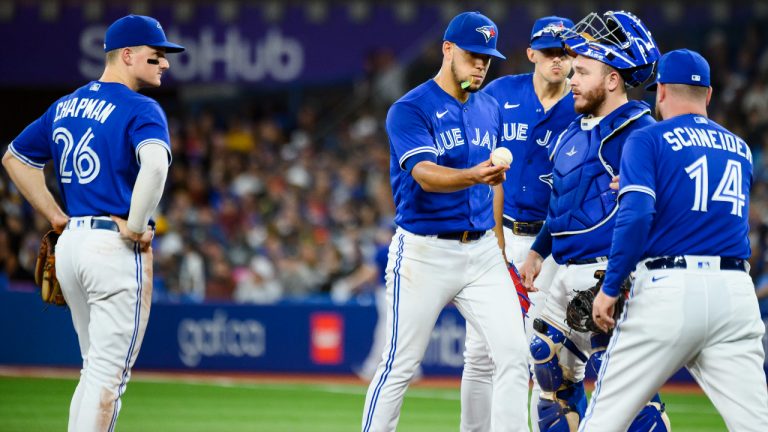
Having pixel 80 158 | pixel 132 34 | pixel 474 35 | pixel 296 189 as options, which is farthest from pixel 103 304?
pixel 296 189

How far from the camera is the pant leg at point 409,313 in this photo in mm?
6473

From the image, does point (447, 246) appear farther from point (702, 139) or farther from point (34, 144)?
point (34, 144)

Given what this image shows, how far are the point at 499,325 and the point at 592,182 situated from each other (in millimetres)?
963

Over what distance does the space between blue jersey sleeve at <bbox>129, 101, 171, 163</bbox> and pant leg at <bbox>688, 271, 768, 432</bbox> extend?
3009 mm

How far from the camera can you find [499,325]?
644cm

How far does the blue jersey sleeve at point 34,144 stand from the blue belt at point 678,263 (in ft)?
11.6

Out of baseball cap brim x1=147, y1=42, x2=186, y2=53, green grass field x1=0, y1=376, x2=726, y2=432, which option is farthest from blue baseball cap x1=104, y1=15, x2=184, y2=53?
green grass field x1=0, y1=376, x2=726, y2=432

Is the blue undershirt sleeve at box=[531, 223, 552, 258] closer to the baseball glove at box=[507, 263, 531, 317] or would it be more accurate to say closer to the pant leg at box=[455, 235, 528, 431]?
the pant leg at box=[455, 235, 528, 431]

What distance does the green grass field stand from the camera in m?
9.98

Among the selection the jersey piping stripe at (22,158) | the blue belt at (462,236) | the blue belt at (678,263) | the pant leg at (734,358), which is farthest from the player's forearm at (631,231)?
the jersey piping stripe at (22,158)

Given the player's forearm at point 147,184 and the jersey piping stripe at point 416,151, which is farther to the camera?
the jersey piping stripe at point 416,151

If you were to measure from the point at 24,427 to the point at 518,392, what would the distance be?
4873 millimetres

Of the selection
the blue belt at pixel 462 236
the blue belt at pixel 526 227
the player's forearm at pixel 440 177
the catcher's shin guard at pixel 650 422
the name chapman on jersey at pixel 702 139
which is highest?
the name chapman on jersey at pixel 702 139

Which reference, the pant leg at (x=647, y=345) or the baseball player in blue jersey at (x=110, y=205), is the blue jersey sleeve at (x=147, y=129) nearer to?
the baseball player in blue jersey at (x=110, y=205)
